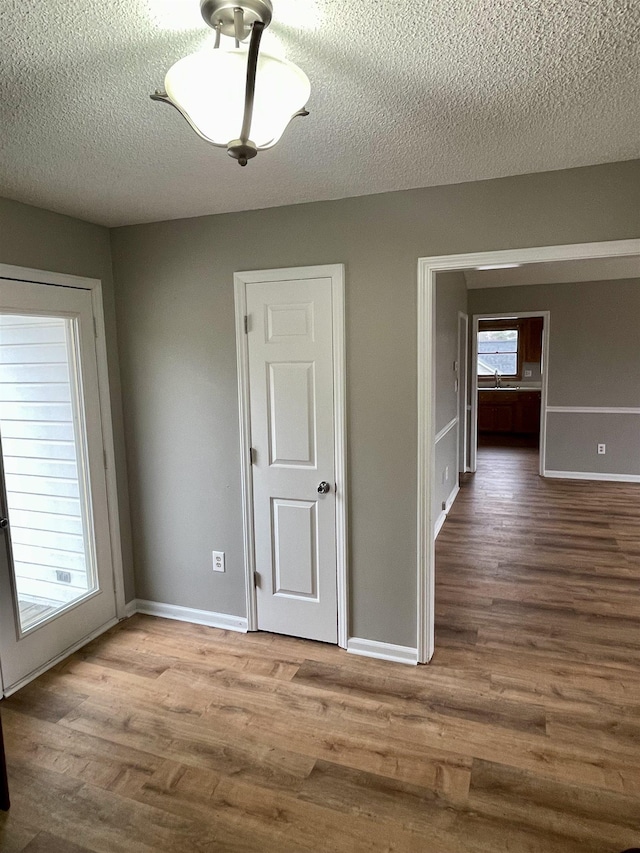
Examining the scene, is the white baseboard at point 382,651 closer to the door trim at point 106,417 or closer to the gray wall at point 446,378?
the door trim at point 106,417

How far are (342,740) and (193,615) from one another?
1.38 metres

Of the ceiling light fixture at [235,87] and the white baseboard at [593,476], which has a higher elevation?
the ceiling light fixture at [235,87]

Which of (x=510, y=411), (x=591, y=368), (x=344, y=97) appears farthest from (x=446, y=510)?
(x=510, y=411)

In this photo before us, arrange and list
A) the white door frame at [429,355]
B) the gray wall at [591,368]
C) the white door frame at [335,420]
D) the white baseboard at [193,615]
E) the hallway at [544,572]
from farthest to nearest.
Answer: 1. the gray wall at [591,368]
2. the white baseboard at [193,615]
3. the hallway at [544,572]
4. the white door frame at [335,420]
5. the white door frame at [429,355]

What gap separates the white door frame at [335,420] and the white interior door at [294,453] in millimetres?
28

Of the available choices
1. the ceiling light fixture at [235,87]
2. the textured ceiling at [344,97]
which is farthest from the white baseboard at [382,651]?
the ceiling light fixture at [235,87]

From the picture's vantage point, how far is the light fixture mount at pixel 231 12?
119 centimetres

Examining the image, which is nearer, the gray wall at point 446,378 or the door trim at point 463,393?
the gray wall at point 446,378

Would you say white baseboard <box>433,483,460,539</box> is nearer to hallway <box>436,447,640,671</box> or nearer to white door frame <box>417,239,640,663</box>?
hallway <box>436,447,640,671</box>

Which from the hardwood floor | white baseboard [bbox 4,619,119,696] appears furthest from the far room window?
white baseboard [bbox 4,619,119,696]

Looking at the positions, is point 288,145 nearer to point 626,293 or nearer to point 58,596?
point 58,596

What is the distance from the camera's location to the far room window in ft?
31.8

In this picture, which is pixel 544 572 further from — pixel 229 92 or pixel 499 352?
pixel 499 352

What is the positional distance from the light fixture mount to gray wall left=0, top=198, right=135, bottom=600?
1829 millimetres
